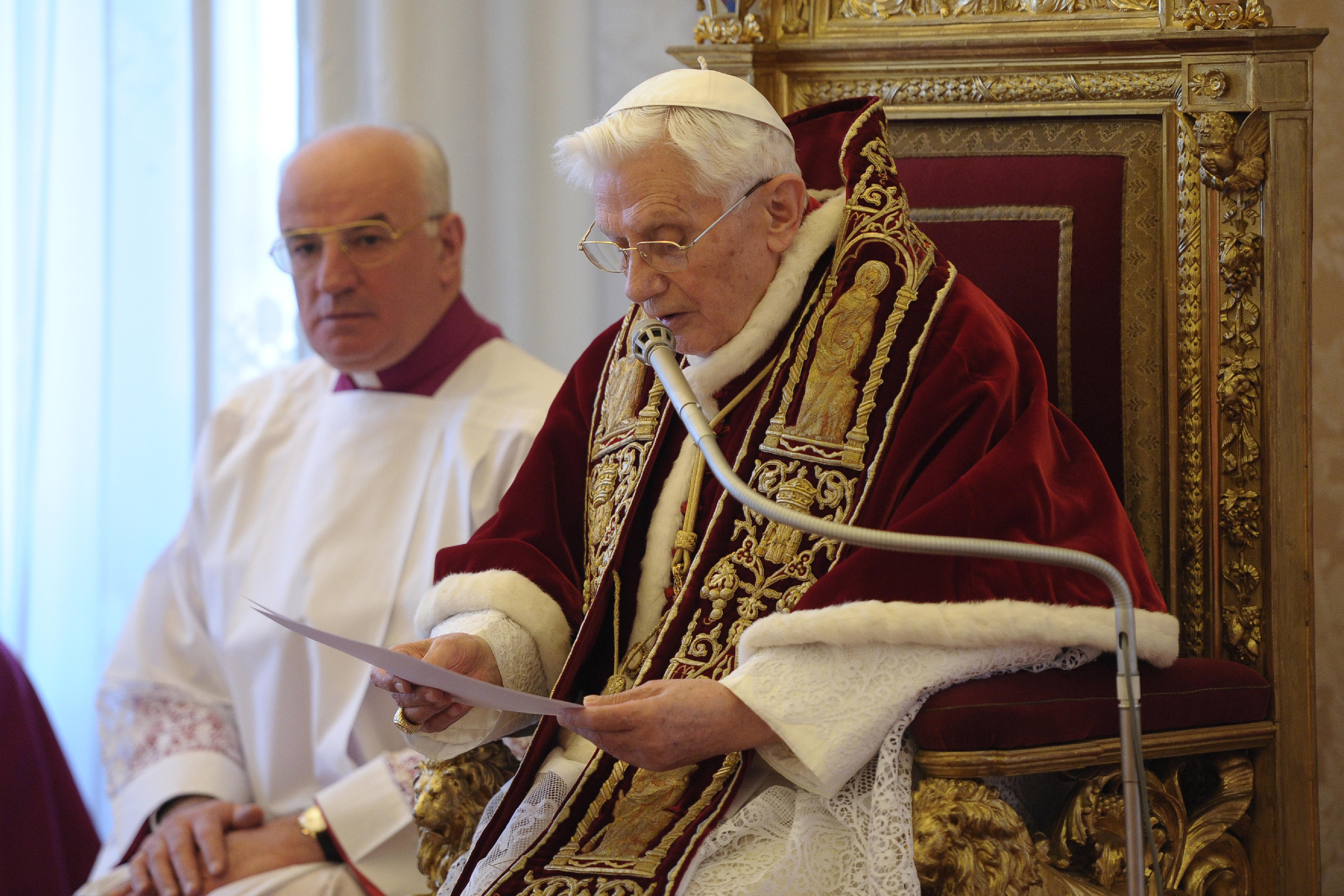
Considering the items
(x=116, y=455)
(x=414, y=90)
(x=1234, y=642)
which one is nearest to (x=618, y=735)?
(x=1234, y=642)

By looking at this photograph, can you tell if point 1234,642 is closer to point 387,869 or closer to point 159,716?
point 387,869

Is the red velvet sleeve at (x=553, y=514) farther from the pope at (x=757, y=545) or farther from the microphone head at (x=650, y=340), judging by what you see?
the microphone head at (x=650, y=340)

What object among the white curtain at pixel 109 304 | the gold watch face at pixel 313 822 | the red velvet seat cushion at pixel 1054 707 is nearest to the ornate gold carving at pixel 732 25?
the red velvet seat cushion at pixel 1054 707

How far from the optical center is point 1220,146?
2.28 metres

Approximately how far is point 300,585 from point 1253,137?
2.12 m

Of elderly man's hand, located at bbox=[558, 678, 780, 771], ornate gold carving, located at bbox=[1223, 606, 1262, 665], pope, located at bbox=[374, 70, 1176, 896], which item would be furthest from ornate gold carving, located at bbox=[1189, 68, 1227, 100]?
elderly man's hand, located at bbox=[558, 678, 780, 771]

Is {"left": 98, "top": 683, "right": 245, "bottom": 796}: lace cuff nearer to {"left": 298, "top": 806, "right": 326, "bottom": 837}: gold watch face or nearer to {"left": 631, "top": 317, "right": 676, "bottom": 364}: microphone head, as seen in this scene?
{"left": 298, "top": 806, "right": 326, "bottom": 837}: gold watch face

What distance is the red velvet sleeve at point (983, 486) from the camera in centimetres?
170

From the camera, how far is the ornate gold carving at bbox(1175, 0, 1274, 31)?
7.55 feet

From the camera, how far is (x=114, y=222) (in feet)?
13.2

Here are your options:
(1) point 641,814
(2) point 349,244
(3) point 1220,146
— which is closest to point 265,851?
(1) point 641,814

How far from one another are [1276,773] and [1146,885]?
36 cm

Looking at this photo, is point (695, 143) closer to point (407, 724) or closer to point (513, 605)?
point (513, 605)

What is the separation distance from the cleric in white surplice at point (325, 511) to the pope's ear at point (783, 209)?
960 mm
